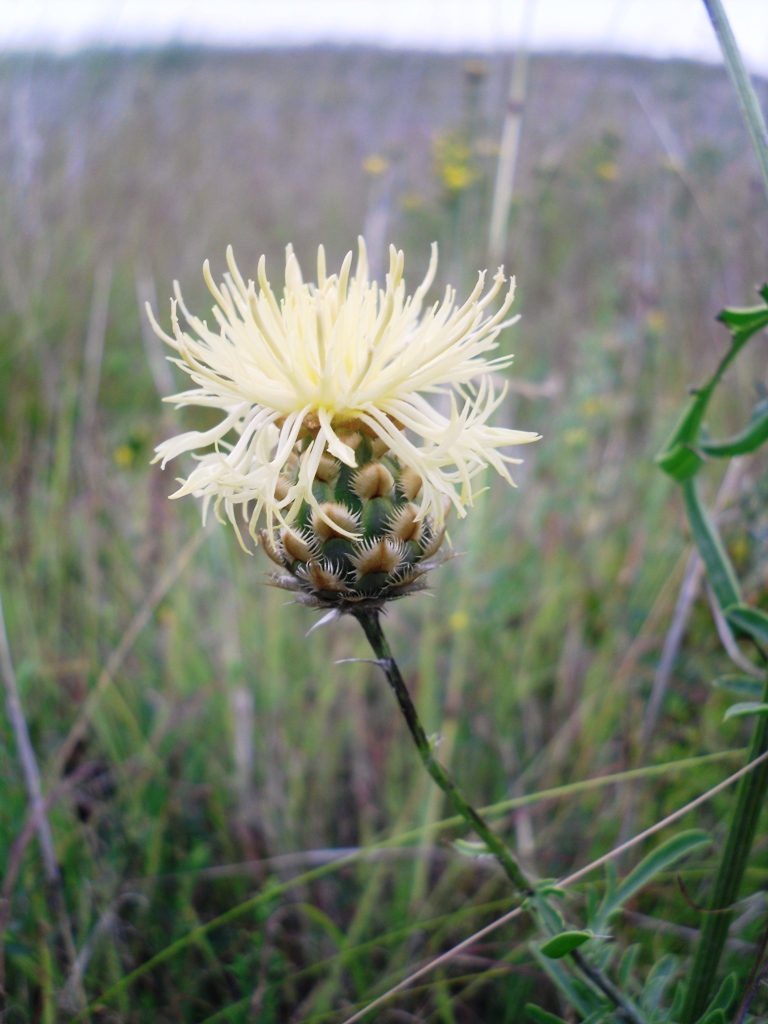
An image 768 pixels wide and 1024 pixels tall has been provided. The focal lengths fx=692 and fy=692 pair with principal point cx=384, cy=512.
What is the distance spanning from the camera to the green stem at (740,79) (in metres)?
0.84

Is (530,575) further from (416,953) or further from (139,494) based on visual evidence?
(139,494)

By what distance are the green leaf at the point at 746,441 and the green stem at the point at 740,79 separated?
0.36 metres

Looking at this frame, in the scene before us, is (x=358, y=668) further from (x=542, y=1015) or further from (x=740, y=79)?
(x=740, y=79)

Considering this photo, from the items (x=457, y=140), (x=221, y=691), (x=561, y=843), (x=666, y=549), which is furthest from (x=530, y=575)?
(x=457, y=140)

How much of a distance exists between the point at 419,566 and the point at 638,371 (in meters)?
2.44

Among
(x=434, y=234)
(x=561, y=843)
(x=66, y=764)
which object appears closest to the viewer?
(x=561, y=843)

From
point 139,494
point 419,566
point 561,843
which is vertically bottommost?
point 561,843

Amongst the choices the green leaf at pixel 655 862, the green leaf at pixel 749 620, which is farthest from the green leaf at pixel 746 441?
the green leaf at pixel 655 862

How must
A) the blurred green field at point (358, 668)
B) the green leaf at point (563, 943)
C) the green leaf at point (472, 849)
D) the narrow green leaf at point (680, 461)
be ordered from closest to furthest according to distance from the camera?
the green leaf at point (563, 943)
the green leaf at point (472, 849)
the narrow green leaf at point (680, 461)
the blurred green field at point (358, 668)

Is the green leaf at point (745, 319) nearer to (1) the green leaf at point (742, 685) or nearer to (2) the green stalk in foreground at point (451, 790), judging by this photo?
(1) the green leaf at point (742, 685)

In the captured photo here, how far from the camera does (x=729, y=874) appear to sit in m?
1.00

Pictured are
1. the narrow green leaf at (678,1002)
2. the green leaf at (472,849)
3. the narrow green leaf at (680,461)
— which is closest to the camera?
the green leaf at (472,849)

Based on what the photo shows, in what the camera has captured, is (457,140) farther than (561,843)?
Yes

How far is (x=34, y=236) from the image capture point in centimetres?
408
